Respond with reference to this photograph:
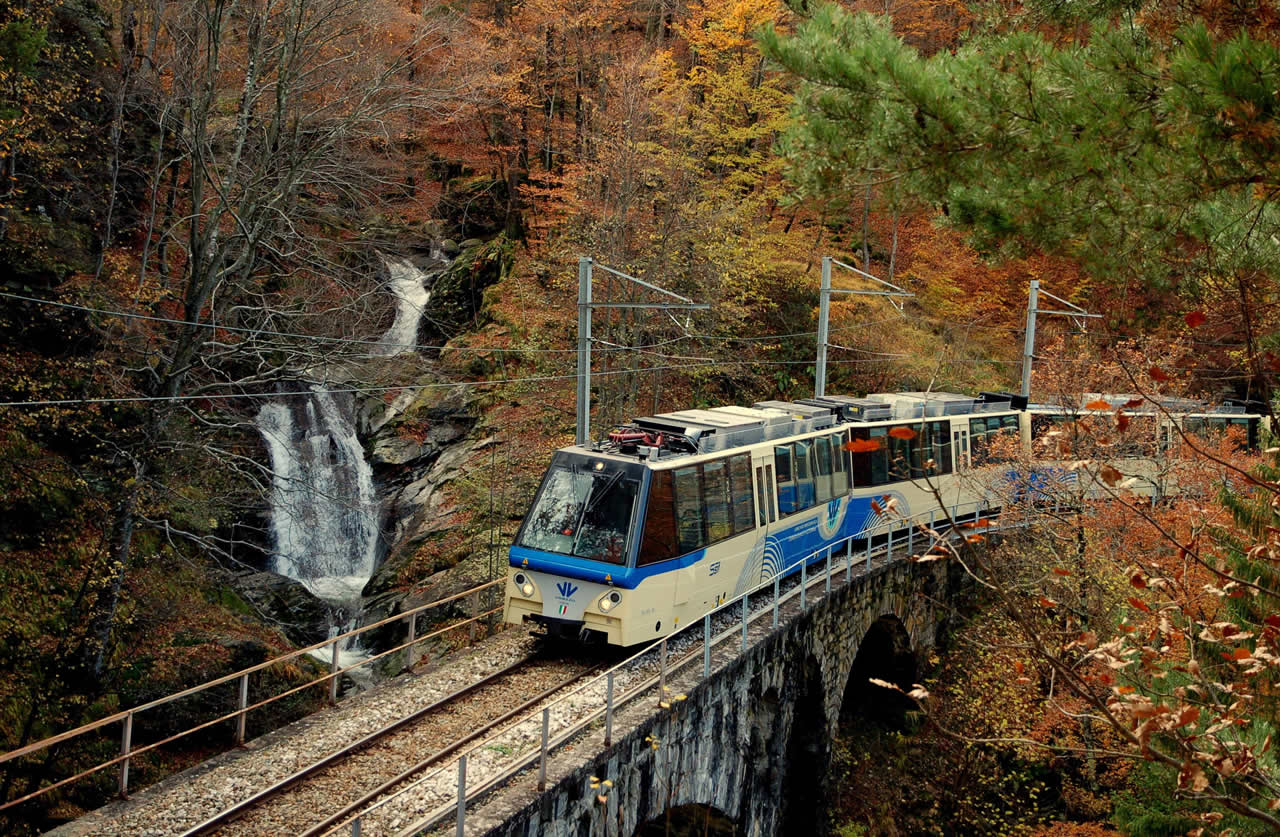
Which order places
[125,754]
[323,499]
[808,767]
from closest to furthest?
1. [125,754]
2. [808,767]
3. [323,499]

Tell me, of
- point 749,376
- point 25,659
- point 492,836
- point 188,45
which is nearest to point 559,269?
point 749,376

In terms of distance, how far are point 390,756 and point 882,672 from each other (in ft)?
49.8

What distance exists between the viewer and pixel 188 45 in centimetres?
1559

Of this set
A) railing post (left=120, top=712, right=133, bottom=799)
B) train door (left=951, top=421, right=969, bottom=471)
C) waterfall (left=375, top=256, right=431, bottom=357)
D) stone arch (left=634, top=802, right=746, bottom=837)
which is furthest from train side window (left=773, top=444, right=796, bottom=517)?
waterfall (left=375, top=256, right=431, bottom=357)

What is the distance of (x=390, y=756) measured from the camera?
10031 millimetres

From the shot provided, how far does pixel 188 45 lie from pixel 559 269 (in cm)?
1220

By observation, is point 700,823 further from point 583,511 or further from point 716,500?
point 583,511

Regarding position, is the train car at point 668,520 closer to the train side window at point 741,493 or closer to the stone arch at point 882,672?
the train side window at point 741,493

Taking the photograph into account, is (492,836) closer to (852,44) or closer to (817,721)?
(852,44)

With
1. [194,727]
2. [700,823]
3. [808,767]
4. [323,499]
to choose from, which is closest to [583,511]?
[700,823]

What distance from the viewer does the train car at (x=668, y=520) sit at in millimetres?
12195

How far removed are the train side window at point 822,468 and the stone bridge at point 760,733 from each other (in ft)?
5.45

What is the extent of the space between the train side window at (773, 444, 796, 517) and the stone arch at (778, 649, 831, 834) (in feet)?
10.7

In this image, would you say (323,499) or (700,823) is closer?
(700,823)
